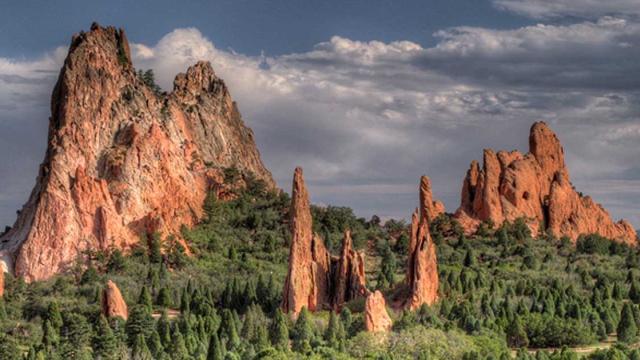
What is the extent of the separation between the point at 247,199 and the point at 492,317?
4449 cm

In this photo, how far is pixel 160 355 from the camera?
3265 inches

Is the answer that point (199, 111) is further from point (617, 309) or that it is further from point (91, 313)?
point (617, 309)

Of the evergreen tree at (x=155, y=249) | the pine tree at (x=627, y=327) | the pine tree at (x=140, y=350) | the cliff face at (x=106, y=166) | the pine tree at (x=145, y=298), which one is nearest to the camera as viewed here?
the pine tree at (x=140, y=350)

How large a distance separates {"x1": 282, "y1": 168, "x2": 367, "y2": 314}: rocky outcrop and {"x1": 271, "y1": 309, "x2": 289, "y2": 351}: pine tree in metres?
5.08

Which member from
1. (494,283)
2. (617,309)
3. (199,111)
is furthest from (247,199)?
(617,309)

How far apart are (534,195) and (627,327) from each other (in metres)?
39.7

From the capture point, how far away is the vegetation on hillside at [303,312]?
85.2 meters

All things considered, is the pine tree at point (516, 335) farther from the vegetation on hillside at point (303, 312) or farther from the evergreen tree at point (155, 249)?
the evergreen tree at point (155, 249)

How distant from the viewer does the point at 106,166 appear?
392 feet

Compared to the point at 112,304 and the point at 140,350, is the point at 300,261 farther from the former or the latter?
the point at 140,350

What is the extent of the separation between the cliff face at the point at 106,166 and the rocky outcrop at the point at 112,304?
1674cm

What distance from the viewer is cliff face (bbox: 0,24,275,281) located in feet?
367

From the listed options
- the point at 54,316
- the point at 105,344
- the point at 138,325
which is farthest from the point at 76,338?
the point at 54,316

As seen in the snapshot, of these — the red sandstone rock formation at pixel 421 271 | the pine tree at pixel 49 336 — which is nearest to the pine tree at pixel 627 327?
the red sandstone rock formation at pixel 421 271
